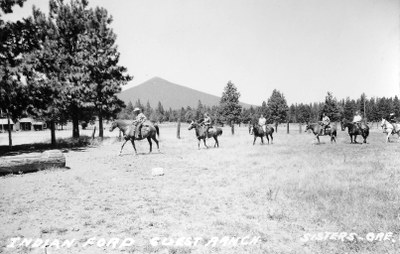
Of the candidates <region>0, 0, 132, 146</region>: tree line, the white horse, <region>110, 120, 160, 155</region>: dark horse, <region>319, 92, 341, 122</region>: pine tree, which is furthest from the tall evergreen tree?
<region>319, 92, 341, 122</region>: pine tree

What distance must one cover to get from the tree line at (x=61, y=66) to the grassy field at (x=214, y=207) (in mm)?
→ 11464

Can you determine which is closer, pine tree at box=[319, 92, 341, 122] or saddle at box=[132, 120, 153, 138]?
saddle at box=[132, 120, 153, 138]

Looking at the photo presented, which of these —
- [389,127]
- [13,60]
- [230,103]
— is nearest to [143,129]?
[13,60]

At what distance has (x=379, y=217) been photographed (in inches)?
229

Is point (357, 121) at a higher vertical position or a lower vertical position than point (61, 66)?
lower

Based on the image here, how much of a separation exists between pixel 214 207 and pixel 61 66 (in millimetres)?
24019

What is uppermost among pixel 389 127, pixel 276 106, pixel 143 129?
pixel 276 106

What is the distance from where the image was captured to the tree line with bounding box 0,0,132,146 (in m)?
20.0

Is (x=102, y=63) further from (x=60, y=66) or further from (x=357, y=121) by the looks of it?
(x=357, y=121)

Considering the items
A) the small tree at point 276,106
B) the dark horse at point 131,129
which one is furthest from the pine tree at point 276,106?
the dark horse at point 131,129

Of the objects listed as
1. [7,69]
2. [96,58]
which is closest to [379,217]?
[7,69]

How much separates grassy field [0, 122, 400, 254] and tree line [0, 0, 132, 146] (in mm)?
11464

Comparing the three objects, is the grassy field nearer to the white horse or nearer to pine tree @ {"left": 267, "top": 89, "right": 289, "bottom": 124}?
the white horse

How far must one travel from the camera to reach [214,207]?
711 cm
